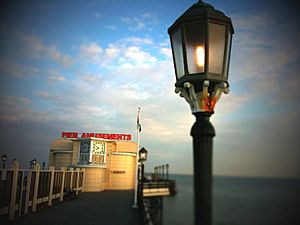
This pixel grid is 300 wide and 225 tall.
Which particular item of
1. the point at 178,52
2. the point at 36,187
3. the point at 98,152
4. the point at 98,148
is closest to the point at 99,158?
the point at 98,152

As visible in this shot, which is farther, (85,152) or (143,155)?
(85,152)

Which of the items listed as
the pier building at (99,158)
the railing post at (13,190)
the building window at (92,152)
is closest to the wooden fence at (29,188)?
the railing post at (13,190)

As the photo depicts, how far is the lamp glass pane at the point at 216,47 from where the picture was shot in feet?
7.39

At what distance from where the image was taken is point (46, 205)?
13969 mm

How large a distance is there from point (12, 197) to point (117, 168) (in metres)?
17.7

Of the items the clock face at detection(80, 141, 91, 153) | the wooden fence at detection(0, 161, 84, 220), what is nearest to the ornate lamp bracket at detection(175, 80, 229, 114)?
the wooden fence at detection(0, 161, 84, 220)

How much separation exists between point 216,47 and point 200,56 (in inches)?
7.5

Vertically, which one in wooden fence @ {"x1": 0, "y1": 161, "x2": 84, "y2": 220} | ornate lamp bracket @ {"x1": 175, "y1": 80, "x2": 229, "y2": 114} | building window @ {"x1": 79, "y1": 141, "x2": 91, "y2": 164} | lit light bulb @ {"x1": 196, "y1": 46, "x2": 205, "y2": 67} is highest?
lit light bulb @ {"x1": 196, "y1": 46, "x2": 205, "y2": 67}

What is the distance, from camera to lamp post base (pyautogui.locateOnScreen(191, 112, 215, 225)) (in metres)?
1.88

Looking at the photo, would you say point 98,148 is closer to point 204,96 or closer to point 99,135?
point 99,135

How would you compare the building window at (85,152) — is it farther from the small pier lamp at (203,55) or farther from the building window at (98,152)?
the small pier lamp at (203,55)

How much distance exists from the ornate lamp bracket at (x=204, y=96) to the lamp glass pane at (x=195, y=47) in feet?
0.56

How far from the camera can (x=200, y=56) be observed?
230 centimetres

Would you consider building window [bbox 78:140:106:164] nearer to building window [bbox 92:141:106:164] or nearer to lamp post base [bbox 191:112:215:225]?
building window [bbox 92:141:106:164]
